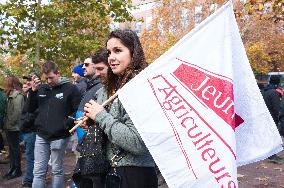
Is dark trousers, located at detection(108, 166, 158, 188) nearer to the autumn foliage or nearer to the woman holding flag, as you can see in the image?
the woman holding flag

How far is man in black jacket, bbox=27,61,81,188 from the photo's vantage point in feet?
16.0

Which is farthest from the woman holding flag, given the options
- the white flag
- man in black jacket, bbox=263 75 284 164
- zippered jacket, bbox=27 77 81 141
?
man in black jacket, bbox=263 75 284 164

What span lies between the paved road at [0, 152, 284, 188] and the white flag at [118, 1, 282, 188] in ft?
12.7

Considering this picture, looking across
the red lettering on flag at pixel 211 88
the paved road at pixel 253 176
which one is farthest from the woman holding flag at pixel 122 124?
the paved road at pixel 253 176

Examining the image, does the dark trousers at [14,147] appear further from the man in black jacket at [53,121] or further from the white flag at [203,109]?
the white flag at [203,109]

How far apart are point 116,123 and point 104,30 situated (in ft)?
43.7

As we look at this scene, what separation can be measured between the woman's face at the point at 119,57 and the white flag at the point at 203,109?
200mm

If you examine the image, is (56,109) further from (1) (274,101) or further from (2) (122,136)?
(1) (274,101)

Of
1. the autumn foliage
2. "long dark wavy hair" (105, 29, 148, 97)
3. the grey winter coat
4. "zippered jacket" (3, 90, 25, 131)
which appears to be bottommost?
the autumn foliage

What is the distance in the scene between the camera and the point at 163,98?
2.27 metres

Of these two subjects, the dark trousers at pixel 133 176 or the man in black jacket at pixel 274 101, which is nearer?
the dark trousers at pixel 133 176

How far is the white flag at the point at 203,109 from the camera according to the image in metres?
2.17

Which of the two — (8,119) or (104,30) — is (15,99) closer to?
(8,119)

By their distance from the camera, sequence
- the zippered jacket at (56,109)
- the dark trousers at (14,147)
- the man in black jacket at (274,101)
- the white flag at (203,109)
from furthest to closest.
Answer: the man in black jacket at (274,101), the dark trousers at (14,147), the zippered jacket at (56,109), the white flag at (203,109)
